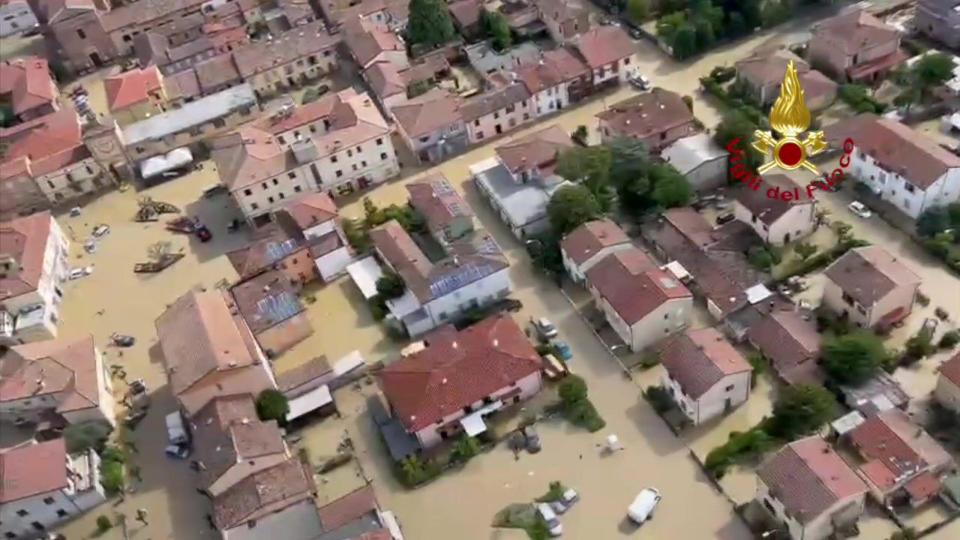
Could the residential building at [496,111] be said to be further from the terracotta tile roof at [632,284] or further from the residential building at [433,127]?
the terracotta tile roof at [632,284]

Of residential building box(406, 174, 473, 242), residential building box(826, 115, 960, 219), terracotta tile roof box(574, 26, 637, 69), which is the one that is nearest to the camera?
residential building box(826, 115, 960, 219)

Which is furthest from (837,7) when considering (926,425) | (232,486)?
(232,486)

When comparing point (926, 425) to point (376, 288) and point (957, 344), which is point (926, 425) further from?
point (376, 288)

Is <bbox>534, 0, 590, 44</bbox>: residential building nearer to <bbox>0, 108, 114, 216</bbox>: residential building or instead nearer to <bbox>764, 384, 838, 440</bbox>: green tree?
<bbox>0, 108, 114, 216</bbox>: residential building

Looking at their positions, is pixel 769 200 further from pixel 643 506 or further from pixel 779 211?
pixel 643 506

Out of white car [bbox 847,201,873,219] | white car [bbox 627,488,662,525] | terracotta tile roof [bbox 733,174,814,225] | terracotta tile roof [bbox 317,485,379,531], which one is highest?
terracotta tile roof [bbox 733,174,814,225]

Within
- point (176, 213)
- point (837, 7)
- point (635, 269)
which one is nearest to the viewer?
point (635, 269)

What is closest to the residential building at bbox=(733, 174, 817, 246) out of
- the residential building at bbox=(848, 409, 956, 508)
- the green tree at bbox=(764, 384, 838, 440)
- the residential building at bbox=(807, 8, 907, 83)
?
the green tree at bbox=(764, 384, 838, 440)
